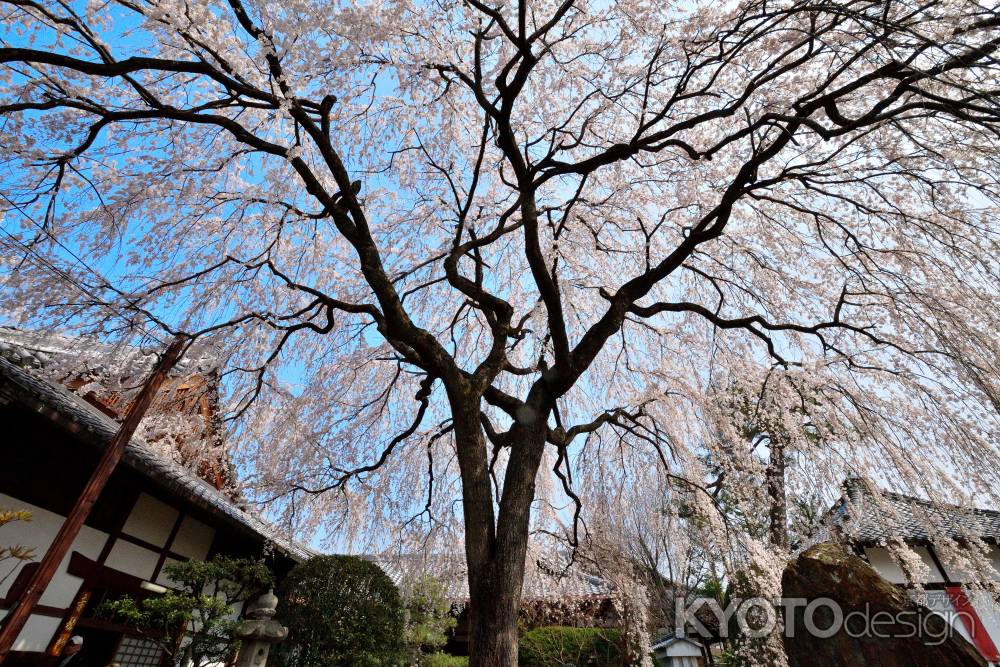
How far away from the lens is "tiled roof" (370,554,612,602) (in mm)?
6816

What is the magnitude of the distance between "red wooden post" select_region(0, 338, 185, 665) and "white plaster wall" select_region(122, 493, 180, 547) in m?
2.25

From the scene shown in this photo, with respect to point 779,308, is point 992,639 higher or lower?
lower

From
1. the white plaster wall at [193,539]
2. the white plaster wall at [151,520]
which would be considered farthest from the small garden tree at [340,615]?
the white plaster wall at [151,520]

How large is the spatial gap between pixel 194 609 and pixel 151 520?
4.43 ft

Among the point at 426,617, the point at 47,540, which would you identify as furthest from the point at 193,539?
the point at 426,617

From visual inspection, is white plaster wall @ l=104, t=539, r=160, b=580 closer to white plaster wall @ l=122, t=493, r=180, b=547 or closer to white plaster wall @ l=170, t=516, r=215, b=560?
white plaster wall @ l=122, t=493, r=180, b=547

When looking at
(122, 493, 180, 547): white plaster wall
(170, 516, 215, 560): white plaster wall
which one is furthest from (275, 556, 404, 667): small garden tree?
(122, 493, 180, 547): white plaster wall

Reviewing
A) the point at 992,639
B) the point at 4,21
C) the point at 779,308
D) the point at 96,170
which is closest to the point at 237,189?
the point at 96,170

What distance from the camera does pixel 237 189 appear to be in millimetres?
5262

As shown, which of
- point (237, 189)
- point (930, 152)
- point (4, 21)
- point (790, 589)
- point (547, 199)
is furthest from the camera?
point (547, 199)

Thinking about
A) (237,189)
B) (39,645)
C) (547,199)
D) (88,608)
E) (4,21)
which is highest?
(547,199)

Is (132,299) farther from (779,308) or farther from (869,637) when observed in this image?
(869,637)

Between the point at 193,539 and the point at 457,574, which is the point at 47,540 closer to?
the point at 193,539

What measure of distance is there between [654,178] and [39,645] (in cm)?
775
